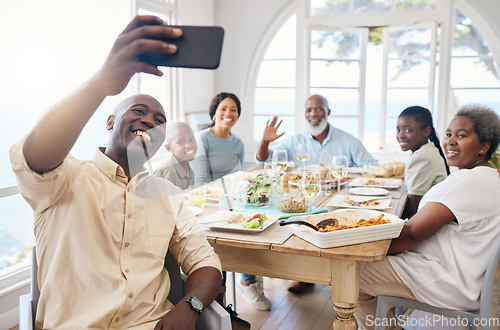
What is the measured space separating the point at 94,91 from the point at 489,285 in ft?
5.00

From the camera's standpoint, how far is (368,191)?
243cm

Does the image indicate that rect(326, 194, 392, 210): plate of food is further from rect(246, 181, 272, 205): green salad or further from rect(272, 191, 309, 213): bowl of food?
rect(246, 181, 272, 205): green salad

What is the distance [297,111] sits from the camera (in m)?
4.86

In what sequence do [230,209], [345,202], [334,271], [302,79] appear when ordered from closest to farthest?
[334,271]
[230,209]
[345,202]
[302,79]

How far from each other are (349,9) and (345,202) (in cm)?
307

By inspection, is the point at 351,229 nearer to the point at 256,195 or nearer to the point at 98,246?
the point at 256,195

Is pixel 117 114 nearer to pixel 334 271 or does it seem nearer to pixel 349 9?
pixel 334 271

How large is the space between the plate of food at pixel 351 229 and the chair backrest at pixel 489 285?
1.06 feet

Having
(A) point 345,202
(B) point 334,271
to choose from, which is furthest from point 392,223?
(A) point 345,202

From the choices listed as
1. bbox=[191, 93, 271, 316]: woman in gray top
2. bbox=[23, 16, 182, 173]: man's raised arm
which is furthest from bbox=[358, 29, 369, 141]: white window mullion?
bbox=[23, 16, 182, 173]: man's raised arm

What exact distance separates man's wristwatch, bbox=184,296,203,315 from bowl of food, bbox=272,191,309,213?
74cm

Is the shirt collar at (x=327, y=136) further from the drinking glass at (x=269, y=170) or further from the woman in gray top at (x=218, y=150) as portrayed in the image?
the woman in gray top at (x=218, y=150)

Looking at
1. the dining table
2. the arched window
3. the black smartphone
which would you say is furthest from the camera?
the arched window

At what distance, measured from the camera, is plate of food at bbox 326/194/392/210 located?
6.77ft
